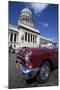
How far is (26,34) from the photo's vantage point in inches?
143

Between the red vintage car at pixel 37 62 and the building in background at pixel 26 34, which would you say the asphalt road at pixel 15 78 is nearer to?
the red vintage car at pixel 37 62

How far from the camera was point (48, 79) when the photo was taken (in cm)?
373

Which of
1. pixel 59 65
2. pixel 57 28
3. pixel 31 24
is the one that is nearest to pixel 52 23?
pixel 57 28

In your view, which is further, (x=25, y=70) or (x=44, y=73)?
(x=44, y=73)

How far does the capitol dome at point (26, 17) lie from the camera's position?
11.8 ft

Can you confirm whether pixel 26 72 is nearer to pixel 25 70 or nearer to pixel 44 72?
pixel 25 70

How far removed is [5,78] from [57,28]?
1.15 metres

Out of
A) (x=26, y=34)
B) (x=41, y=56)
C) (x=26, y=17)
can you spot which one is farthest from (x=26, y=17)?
(x=41, y=56)

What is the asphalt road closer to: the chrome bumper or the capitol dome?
the chrome bumper

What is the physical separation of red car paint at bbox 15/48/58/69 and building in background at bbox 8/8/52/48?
0.10m

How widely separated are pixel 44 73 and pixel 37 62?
0.74ft

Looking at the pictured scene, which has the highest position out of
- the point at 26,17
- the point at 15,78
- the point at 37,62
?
the point at 26,17

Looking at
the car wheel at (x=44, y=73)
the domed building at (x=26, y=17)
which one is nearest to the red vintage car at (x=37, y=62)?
the car wheel at (x=44, y=73)

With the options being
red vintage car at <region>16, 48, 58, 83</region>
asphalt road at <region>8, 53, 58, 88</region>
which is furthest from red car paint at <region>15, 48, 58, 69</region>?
asphalt road at <region>8, 53, 58, 88</region>
